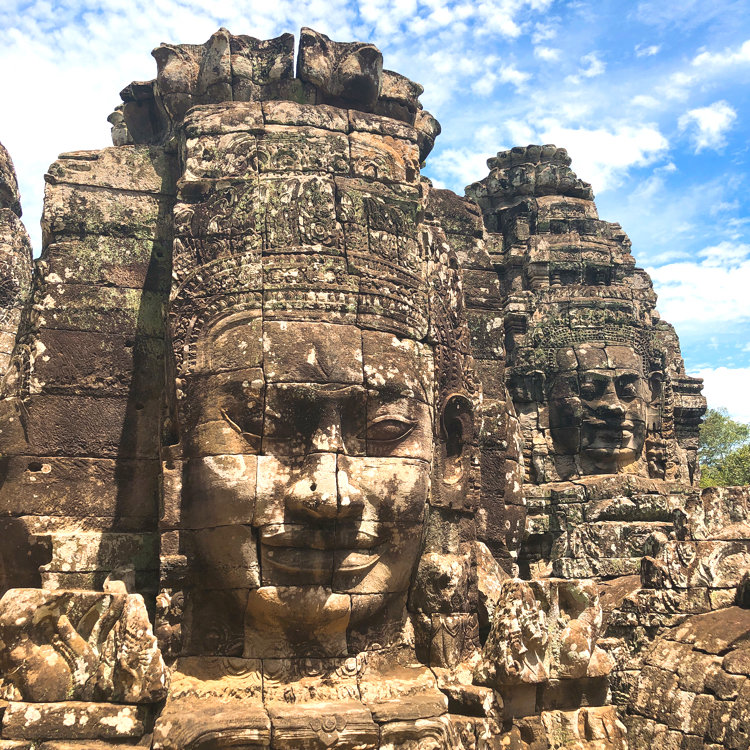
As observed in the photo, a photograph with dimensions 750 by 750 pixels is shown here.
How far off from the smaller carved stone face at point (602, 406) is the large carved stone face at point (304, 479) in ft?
37.0

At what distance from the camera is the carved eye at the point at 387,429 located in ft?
20.1

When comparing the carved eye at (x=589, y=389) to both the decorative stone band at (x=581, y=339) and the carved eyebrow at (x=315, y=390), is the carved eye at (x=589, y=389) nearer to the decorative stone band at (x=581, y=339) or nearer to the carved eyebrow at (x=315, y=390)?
the decorative stone band at (x=581, y=339)

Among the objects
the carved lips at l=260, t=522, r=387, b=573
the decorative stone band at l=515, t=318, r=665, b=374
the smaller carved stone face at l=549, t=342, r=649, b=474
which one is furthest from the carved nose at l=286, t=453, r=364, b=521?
the decorative stone band at l=515, t=318, r=665, b=374

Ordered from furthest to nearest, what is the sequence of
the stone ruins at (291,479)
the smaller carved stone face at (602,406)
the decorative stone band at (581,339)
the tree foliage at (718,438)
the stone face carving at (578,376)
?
1. the tree foliage at (718,438)
2. the decorative stone band at (581,339)
3. the smaller carved stone face at (602,406)
4. the stone face carving at (578,376)
5. the stone ruins at (291,479)

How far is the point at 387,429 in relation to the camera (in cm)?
615

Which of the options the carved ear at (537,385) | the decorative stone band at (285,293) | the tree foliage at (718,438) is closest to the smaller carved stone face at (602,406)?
the carved ear at (537,385)

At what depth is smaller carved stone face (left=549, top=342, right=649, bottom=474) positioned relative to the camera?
16.8 meters

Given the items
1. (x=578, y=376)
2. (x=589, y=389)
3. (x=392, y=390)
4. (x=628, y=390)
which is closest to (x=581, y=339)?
(x=578, y=376)

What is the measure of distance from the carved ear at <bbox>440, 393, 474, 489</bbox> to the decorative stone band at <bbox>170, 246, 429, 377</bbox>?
75cm

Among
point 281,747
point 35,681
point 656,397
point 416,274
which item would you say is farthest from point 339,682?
point 656,397

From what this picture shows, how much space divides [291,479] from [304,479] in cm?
13

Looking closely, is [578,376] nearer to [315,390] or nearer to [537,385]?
[537,385]

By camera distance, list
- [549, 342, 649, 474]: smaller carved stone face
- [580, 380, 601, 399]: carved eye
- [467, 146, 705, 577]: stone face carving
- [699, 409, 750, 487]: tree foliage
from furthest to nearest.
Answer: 1. [699, 409, 750, 487]: tree foliage
2. [580, 380, 601, 399]: carved eye
3. [549, 342, 649, 474]: smaller carved stone face
4. [467, 146, 705, 577]: stone face carving

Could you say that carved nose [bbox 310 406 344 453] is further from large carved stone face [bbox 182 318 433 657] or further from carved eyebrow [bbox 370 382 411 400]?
carved eyebrow [bbox 370 382 411 400]
